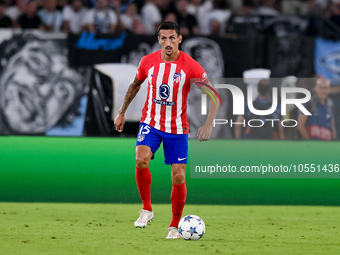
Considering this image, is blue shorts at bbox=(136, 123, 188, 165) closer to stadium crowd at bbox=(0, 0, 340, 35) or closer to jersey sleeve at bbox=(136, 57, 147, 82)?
jersey sleeve at bbox=(136, 57, 147, 82)

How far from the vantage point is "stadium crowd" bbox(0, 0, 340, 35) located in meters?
10.5

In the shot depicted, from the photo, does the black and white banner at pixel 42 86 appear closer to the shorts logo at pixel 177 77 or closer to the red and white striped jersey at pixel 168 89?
the red and white striped jersey at pixel 168 89

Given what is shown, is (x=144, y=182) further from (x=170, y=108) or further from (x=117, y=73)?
(x=117, y=73)

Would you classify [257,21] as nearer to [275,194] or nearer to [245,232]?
[275,194]

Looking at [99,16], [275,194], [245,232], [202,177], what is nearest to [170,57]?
[245,232]

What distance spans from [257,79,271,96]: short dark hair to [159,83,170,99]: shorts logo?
11.4ft

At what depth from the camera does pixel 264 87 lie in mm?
9008

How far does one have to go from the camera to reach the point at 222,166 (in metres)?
8.84

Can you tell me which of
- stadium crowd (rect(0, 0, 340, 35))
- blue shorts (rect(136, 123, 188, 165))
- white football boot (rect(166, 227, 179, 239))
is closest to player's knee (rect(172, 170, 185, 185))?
blue shorts (rect(136, 123, 188, 165))

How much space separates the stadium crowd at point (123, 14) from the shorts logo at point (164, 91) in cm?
466

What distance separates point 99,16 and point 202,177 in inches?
148

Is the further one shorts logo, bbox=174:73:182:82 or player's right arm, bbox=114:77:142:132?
player's right arm, bbox=114:77:142:132

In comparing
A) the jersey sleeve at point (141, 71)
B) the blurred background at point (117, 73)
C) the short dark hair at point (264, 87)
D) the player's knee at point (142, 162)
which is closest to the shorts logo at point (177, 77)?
the jersey sleeve at point (141, 71)

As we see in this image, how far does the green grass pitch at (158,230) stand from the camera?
16.8 feet
